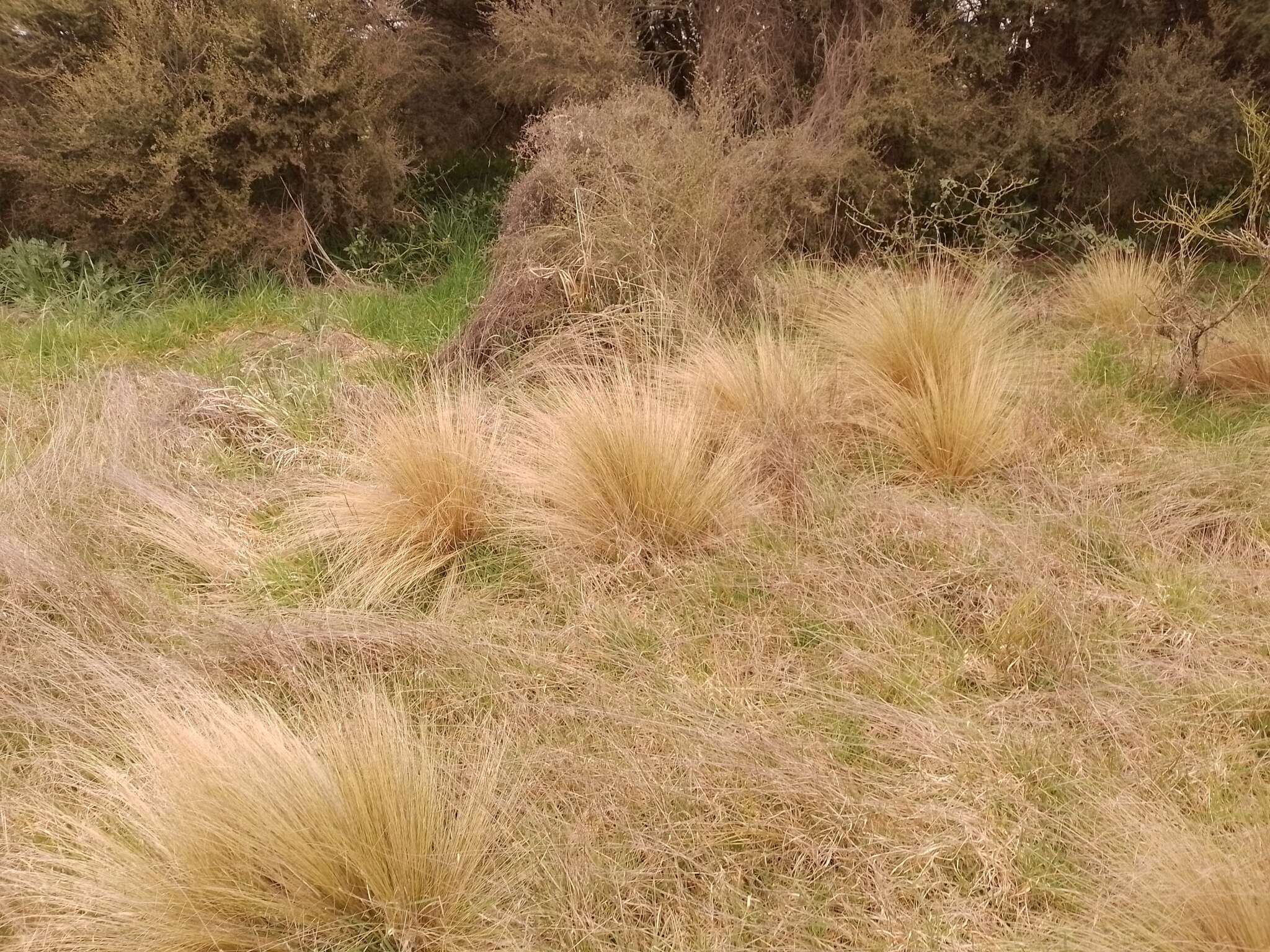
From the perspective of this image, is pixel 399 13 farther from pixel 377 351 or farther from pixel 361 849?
pixel 361 849

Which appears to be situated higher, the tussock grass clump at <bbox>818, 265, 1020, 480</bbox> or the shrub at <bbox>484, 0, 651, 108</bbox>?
the shrub at <bbox>484, 0, 651, 108</bbox>

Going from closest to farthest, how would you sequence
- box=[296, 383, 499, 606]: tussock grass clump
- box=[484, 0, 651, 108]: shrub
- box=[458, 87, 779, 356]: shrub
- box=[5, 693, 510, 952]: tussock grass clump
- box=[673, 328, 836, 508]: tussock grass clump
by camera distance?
1. box=[5, 693, 510, 952]: tussock grass clump
2. box=[296, 383, 499, 606]: tussock grass clump
3. box=[673, 328, 836, 508]: tussock grass clump
4. box=[458, 87, 779, 356]: shrub
5. box=[484, 0, 651, 108]: shrub

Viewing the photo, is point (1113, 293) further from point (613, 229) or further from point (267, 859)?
point (267, 859)

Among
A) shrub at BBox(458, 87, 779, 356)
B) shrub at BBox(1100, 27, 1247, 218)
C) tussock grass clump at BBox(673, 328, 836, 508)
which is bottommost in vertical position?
tussock grass clump at BBox(673, 328, 836, 508)

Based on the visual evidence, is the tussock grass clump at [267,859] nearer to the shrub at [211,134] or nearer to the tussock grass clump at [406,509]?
the tussock grass clump at [406,509]

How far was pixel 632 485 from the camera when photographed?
2.80m

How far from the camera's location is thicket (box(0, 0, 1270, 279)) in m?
5.41

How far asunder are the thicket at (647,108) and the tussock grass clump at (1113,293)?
83cm

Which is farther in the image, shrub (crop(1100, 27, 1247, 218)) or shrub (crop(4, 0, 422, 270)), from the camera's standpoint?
shrub (crop(4, 0, 422, 270))

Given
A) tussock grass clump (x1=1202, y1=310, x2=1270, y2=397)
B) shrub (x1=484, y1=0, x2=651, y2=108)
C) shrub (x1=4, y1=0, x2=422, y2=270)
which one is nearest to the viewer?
tussock grass clump (x1=1202, y1=310, x2=1270, y2=397)

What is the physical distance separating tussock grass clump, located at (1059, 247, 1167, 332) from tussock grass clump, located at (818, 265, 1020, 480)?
0.72 meters

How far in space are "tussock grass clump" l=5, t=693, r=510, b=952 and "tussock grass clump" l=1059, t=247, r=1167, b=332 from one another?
402 cm

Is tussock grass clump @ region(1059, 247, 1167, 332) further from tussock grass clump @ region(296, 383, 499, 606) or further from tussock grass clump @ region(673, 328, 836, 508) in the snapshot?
tussock grass clump @ region(296, 383, 499, 606)

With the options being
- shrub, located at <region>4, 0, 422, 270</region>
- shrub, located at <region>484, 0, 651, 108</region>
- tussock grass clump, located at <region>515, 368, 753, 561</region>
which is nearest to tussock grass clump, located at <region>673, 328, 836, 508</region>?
tussock grass clump, located at <region>515, 368, 753, 561</region>
